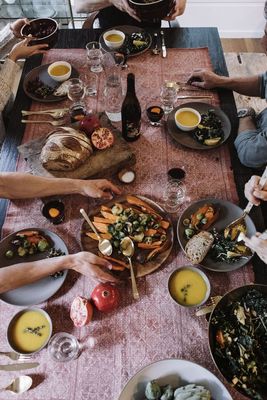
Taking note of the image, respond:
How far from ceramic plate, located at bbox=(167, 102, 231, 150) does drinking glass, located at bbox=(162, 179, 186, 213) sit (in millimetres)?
289

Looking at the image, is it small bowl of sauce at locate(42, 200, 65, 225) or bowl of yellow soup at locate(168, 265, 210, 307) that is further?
small bowl of sauce at locate(42, 200, 65, 225)

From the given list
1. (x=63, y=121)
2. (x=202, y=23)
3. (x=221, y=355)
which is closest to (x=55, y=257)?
(x=221, y=355)

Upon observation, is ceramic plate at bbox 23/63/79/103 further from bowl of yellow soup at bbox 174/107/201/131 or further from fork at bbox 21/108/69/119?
bowl of yellow soup at bbox 174/107/201/131

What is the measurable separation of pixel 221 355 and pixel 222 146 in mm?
1225

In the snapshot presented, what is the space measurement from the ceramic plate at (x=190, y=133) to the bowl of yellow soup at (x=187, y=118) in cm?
3

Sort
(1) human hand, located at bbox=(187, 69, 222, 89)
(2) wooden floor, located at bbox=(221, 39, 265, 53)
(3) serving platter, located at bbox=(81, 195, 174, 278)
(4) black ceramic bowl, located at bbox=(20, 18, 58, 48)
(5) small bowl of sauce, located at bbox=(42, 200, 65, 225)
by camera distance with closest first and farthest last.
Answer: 1. (3) serving platter, located at bbox=(81, 195, 174, 278)
2. (5) small bowl of sauce, located at bbox=(42, 200, 65, 225)
3. (1) human hand, located at bbox=(187, 69, 222, 89)
4. (4) black ceramic bowl, located at bbox=(20, 18, 58, 48)
5. (2) wooden floor, located at bbox=(221, 39, 265, 53)

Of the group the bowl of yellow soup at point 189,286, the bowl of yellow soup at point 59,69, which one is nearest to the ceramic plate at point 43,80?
the bowl of yellow soup at point 59,69

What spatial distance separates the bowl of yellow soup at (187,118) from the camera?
→ 2.12 meters

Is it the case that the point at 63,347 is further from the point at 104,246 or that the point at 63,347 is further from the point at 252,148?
the point at 252,148

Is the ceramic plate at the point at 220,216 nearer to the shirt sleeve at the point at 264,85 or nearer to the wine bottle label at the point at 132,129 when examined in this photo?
the wine bottle label at the point at 132,129

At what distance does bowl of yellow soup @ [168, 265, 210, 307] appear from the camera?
4.95 feet

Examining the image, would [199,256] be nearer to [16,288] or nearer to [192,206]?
[192,206]

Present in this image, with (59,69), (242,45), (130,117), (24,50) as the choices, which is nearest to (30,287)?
(130,117)

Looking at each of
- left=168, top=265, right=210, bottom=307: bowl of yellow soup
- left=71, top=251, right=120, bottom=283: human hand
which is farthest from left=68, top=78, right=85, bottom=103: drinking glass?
left=168, top=265, right=210, bottom=307: bowl of yellow soup
